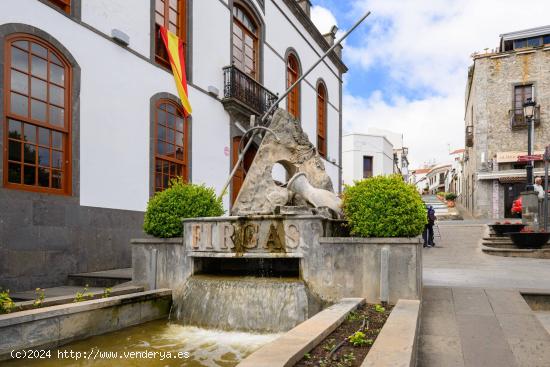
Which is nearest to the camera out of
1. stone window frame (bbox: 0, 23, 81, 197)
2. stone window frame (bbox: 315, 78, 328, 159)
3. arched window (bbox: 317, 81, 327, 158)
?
stone window frame (bbox: 0, 23, 81, 197)

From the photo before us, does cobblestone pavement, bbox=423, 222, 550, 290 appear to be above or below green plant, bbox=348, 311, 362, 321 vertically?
below

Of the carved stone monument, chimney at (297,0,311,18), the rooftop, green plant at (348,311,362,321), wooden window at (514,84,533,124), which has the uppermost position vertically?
the rooftop

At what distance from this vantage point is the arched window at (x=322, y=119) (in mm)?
22641

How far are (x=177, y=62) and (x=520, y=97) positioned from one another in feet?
79.3

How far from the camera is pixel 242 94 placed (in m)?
15.1

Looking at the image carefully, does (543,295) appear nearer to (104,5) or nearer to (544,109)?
(104,5)

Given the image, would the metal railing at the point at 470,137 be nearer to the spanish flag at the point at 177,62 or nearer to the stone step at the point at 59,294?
the spanish flag at the point at 177,62

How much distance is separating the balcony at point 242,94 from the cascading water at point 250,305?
8685mm

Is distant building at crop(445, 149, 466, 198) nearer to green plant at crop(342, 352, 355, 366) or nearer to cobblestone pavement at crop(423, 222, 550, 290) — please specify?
cobblestone pavement at crop(423, 222, 550, 290)

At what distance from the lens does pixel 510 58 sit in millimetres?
28469

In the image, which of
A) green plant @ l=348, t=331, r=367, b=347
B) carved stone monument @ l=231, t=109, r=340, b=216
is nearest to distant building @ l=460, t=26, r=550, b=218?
carved stone monument @ l=231, t=109, r=340, b=216

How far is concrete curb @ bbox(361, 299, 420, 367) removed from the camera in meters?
3.14

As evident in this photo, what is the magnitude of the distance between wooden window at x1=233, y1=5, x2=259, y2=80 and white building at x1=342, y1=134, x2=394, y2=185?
85.3 feet

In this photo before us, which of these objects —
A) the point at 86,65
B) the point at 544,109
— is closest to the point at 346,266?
the point at 86,65
